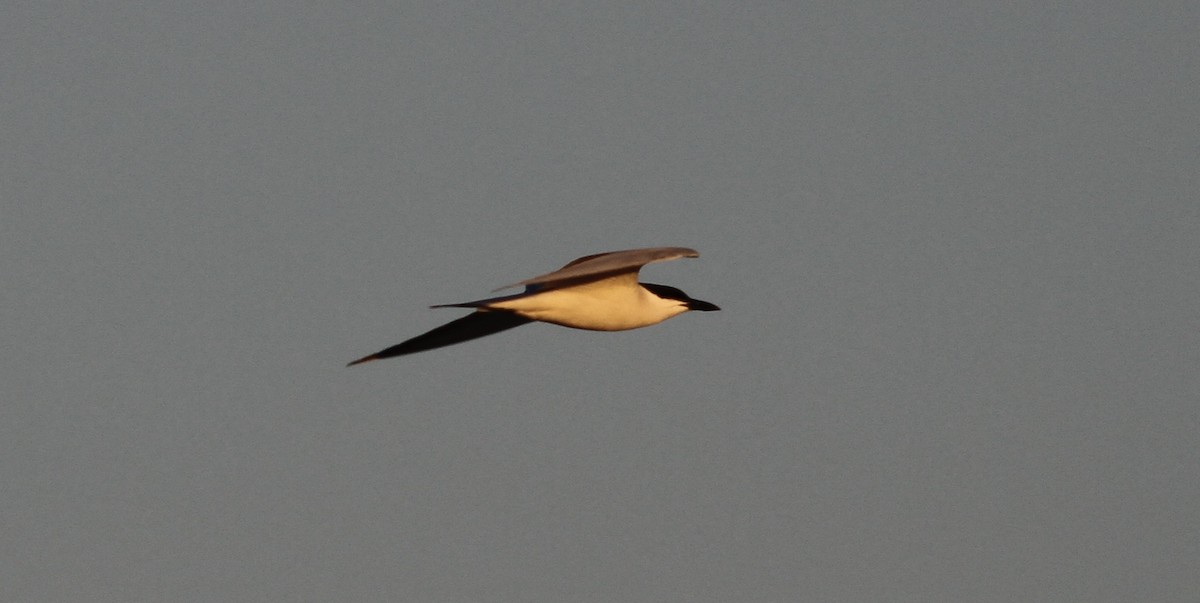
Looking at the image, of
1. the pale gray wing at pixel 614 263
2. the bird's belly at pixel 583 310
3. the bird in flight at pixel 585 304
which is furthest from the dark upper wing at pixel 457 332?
the pale gray wing at pixel 614 263

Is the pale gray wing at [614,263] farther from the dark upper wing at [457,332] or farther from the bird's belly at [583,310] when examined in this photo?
the dark upper wing at [457,332]

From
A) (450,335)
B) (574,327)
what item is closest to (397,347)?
(450,335)

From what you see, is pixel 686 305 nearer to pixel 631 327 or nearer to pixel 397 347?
pixel 631 327

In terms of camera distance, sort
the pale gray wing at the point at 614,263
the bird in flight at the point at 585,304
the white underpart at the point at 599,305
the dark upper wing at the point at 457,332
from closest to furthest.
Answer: the pale gray wing at the point at 614,263 < the bird in flight at the point at 585,304 < the white underpart at the point at 599,305 < the dark upper wing at the point at 457,332

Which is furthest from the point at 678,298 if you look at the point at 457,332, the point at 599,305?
the point at 457,332

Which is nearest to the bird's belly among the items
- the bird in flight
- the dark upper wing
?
the bird in flight

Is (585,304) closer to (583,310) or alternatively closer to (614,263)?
(583,310)
